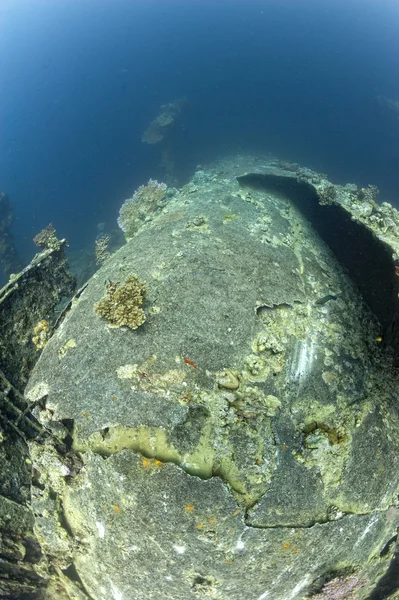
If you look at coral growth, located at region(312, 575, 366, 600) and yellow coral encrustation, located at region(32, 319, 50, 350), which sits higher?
yellow coral encrustation, located at region(32, 319, 50, 350)

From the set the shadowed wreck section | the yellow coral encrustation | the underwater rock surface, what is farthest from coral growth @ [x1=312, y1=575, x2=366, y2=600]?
the yellow coral encrustation

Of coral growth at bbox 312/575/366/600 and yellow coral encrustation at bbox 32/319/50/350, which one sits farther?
yellow coral encrustation at bbox 32/319/50/350

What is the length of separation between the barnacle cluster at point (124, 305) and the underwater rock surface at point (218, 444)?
0.47 feet

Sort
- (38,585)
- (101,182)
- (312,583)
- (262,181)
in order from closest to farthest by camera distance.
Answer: (312,583) < (38,585) < (262,181) < (101,182)

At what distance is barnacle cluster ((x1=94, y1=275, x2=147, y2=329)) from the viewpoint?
4.44 metres

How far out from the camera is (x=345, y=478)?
4.05 metres

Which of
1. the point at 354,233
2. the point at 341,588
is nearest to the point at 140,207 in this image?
the point at 354,233

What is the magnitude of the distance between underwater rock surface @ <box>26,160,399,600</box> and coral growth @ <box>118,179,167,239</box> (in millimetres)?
4817

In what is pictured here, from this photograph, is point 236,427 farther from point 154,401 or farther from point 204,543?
point 204,543

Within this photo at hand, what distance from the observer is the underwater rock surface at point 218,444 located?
374cm

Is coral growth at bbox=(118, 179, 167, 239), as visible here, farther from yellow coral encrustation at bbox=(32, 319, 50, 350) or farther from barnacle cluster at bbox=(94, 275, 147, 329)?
barnacle cluster at bbox=(94, 275, 147, 329)

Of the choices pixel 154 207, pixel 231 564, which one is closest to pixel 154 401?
pixel 231 564

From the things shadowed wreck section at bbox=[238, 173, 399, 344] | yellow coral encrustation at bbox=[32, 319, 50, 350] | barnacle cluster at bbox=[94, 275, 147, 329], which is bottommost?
yellow coral encrustation at bbox=[32, 319, 50, 350]

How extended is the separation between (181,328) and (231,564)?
2.79 meters
